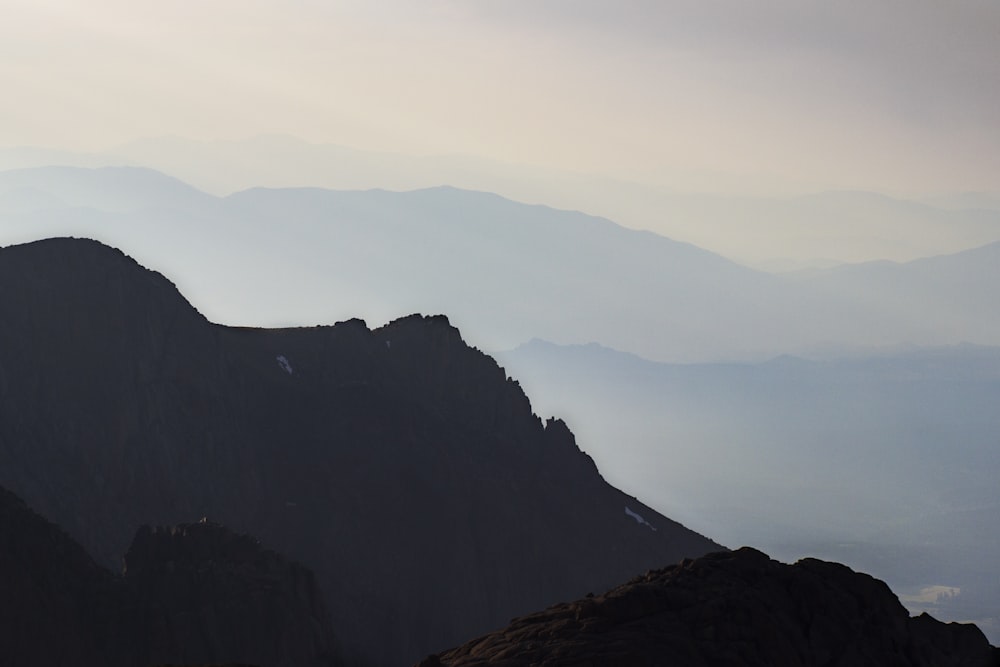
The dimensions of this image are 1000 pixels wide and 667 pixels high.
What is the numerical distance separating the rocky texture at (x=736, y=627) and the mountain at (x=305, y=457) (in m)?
74.4

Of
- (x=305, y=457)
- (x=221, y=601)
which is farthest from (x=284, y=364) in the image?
(x=221, y=601)

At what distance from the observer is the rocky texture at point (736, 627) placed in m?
72.9

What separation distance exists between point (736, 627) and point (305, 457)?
337ft

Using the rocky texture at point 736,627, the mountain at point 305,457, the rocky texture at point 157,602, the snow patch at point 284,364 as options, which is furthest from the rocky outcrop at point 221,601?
the rocky texture at point 736,627

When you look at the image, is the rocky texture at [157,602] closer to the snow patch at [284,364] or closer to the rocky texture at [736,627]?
the rocky texture at [736,627]

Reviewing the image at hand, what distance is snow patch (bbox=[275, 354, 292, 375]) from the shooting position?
18175cm

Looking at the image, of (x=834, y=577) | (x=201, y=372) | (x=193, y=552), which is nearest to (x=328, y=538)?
(x=201, y=372)

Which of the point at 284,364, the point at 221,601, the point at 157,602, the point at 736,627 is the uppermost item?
the point at 284,364

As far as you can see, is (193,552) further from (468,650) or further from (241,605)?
(468,650)

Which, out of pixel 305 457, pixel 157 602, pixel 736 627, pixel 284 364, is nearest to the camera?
pixel 736 627

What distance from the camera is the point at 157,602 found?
12469 cm

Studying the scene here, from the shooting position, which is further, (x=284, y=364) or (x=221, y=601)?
(x=284, y=364)

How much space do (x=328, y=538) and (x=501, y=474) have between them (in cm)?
3141

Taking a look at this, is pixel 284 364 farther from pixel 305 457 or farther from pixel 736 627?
pixel 736 627
